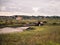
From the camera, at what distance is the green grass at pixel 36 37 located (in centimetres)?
175

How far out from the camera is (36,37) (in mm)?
1786

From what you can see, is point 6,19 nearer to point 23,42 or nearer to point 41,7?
point 23,42

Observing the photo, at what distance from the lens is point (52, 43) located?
173 cm

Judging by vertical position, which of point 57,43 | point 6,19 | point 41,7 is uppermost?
point 41,7

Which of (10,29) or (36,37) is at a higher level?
(10,29)

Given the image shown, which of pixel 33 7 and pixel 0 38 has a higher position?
pixel 33 7

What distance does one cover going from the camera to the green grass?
1.75 meters

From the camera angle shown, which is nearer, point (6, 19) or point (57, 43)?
point (57, 43)

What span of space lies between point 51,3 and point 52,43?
656 mm

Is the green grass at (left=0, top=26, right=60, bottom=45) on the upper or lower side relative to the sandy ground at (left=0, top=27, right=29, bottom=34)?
lower

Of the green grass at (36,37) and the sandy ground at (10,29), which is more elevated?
the sandy ground at (10,29)

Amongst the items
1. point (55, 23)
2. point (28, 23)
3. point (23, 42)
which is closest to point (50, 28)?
point (55, 23)

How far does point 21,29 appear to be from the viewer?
185 cm

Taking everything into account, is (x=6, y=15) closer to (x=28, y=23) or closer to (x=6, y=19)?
(x=6, y=19)
